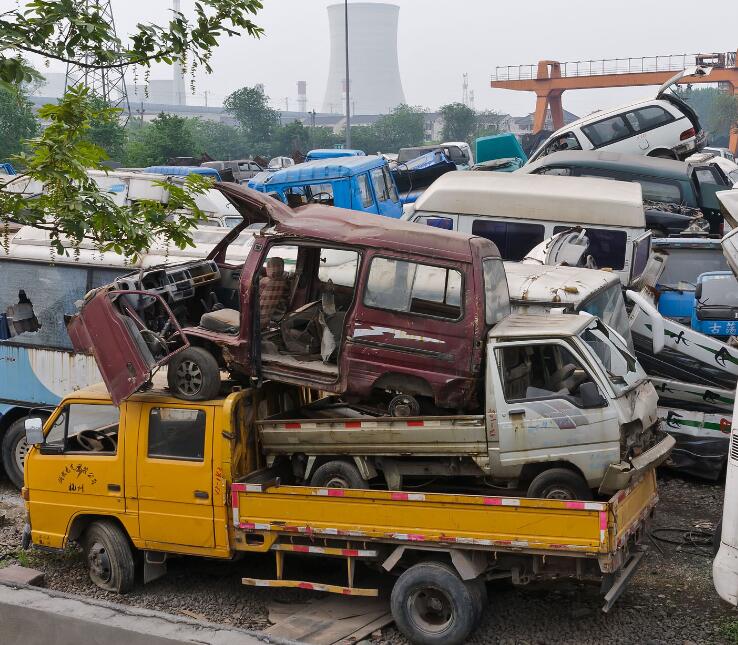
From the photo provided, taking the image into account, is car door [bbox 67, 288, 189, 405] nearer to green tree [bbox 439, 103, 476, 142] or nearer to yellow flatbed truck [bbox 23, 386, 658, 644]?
yellow flatbed truck [bbox 23, 386, 658, 644]

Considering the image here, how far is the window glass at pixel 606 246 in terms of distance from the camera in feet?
41.9

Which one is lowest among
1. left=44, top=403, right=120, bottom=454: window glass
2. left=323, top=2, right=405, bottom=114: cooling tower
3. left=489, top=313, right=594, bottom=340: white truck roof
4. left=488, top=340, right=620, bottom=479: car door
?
left=44, top=403, right=120, bottom=454: window glass

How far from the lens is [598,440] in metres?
6.69

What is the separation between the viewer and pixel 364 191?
730 inches

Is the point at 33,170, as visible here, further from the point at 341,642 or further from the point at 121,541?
the point at 341,642

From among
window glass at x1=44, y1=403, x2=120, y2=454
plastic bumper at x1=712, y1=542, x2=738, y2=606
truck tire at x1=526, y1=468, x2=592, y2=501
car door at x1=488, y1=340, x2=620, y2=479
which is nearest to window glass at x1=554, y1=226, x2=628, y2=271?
car door at x1=488, y1=340, x2=620, y2=479

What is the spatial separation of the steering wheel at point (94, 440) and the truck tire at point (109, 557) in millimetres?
611

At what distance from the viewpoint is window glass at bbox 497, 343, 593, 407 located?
6.85 metres

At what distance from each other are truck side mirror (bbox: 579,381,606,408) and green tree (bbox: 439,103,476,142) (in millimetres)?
67491

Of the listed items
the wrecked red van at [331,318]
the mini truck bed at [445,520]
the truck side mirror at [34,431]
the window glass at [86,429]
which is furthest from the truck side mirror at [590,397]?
the truck side mirror at [34,431]

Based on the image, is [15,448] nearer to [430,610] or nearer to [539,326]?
[430,610]

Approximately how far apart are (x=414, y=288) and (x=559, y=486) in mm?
1734

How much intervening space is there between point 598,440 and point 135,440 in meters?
3.48

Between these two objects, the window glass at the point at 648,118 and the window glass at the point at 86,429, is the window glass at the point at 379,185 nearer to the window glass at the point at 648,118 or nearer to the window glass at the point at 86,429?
the window glass at the point at 648,118
